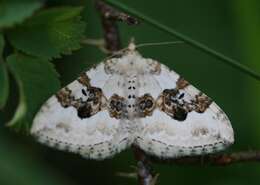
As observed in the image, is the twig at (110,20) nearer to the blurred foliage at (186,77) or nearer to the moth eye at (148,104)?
the moth eye at (148,104)

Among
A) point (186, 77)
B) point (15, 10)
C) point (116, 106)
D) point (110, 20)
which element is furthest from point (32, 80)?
point (186, 77)

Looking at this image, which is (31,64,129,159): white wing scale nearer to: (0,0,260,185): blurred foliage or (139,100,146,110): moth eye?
(139,100,146,110): moth eye

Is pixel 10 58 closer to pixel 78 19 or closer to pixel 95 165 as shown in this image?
pixel 78 19

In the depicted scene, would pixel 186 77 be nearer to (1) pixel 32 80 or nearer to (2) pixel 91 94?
(2) pixel 91 94

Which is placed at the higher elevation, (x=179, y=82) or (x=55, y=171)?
(x=179, y=82)

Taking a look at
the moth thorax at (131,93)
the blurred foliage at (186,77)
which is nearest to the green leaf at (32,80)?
the moth thorax at (131,93)

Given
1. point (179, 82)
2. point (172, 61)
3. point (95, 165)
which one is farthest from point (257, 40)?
point (95, 165)
